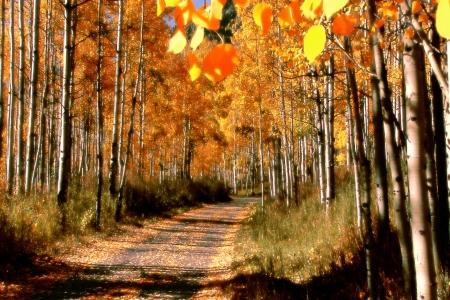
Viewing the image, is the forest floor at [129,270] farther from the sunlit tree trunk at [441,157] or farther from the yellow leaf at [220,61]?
the yellow leaf at [220,61]

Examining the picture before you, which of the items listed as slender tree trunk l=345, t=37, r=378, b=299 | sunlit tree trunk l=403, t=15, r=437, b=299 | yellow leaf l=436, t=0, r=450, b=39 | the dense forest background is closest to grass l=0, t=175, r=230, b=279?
the dense forest background

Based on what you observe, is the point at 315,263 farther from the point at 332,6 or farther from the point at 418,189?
the point at 332,6

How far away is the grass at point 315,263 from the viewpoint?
4871 millimetres

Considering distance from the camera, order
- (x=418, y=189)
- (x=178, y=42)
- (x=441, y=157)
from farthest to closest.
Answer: (x=441, y=157) < (x=418, y=189) < (x=178, y=42)

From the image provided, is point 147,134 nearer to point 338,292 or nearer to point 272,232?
point 272,232

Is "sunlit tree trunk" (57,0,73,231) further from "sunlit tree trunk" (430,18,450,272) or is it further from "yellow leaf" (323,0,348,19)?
"yellow leaf" (323,0,348,19)

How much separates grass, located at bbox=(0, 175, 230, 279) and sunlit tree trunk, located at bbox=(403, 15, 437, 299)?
243 inches

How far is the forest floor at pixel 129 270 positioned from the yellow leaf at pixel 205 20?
5.23 metres

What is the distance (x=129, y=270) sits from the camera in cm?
728

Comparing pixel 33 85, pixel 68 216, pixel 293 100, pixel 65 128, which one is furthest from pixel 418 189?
pixel 293 100

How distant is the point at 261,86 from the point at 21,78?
317 inches

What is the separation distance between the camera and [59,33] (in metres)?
19.2

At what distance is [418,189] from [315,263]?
4.24 m

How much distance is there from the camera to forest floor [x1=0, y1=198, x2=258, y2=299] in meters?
5.94
